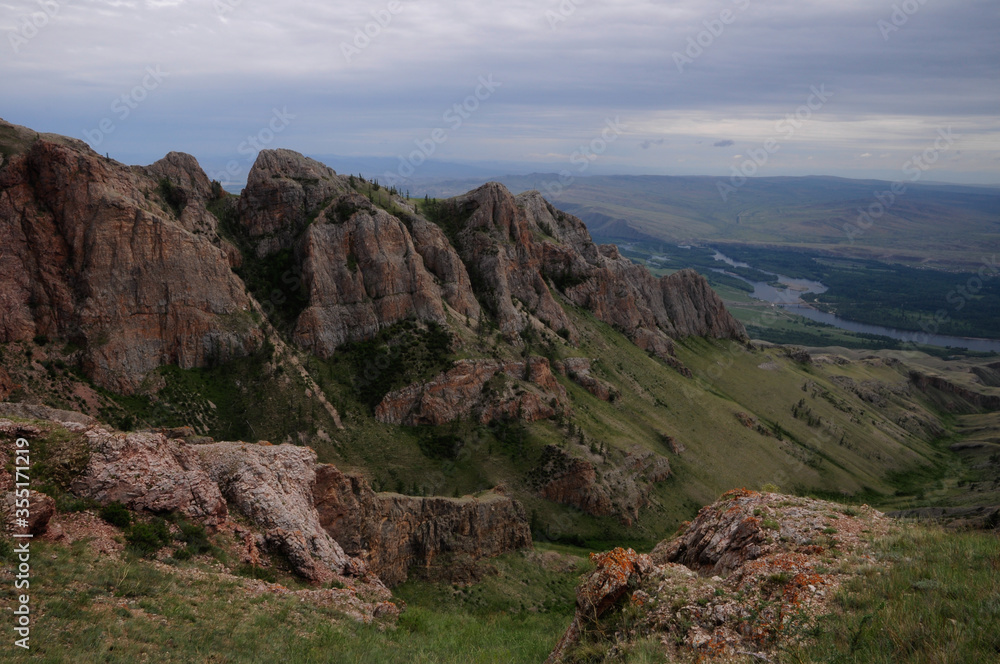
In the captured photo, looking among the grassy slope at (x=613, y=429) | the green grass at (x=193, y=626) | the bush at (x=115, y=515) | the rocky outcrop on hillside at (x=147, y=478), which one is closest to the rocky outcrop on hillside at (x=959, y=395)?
the grassy slope at (x=613, y=429)

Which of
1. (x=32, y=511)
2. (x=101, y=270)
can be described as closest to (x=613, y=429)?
(x=101, y=270)

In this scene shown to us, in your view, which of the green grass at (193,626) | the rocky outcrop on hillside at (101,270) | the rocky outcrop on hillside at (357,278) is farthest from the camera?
the rocky outcrop on hillside at (357,278)

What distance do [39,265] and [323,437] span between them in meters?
32.6

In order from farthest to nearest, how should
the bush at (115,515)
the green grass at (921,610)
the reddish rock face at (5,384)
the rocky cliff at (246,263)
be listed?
1. the rocky cliff at (246,263)
2. the reddish rock face at (5,384)
3. the bush at (115,515)
4. the green grass at (921,610)

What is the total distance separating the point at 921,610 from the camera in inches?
548

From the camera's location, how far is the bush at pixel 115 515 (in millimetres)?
23844

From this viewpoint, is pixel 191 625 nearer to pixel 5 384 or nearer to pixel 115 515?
pixel 115 515

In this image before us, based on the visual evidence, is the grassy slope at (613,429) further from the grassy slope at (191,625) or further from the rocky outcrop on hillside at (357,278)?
the grassy slope at (191,625)

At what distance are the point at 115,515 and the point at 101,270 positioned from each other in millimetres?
42937

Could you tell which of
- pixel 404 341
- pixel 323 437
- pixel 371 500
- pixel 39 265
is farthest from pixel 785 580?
pixel 39 265

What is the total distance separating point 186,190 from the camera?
237ft

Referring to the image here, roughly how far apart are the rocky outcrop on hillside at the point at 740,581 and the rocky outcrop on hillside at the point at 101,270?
5480 cm

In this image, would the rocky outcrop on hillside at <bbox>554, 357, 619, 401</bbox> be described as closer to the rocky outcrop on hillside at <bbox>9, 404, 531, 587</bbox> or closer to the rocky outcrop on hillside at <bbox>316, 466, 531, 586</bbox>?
the rocky outcrop on hillside at <bbox>316, 466, 531, 586</bbox>

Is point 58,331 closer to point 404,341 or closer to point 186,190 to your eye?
point 186,190
